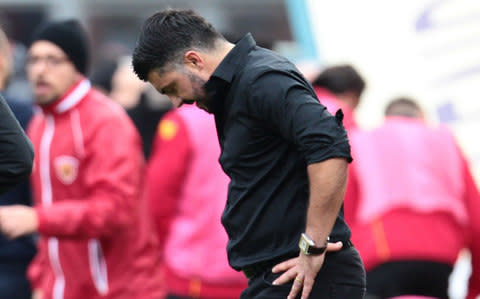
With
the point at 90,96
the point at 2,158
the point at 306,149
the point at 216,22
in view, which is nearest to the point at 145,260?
the point at 90,96

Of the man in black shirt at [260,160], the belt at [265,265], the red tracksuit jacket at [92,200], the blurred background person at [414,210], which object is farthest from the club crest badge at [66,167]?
the belt at [265,265]

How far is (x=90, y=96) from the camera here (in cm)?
534

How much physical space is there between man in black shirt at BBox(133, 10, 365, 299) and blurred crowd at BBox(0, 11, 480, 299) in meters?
1.65

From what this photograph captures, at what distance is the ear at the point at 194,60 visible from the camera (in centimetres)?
334

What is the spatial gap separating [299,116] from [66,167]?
7.23 feet

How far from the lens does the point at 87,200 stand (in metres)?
5.07

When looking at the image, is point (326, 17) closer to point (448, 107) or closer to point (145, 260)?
point (448, 107)

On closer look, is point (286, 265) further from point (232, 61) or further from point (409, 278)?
point (409, 278)

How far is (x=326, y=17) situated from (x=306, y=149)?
677 centimetres

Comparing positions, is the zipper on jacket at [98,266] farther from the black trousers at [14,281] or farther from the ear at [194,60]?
the ear at [194,60]

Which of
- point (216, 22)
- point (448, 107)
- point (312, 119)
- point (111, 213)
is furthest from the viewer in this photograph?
point (216, 22)

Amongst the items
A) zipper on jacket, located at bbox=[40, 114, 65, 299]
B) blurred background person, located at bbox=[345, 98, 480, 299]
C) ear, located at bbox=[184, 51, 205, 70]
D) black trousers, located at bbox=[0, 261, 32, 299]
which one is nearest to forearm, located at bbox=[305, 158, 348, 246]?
ear, located at bbox=[184, 51, 205, 70]

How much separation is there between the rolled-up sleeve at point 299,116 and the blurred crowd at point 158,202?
74.6 inches

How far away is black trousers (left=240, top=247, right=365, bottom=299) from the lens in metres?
3.31
